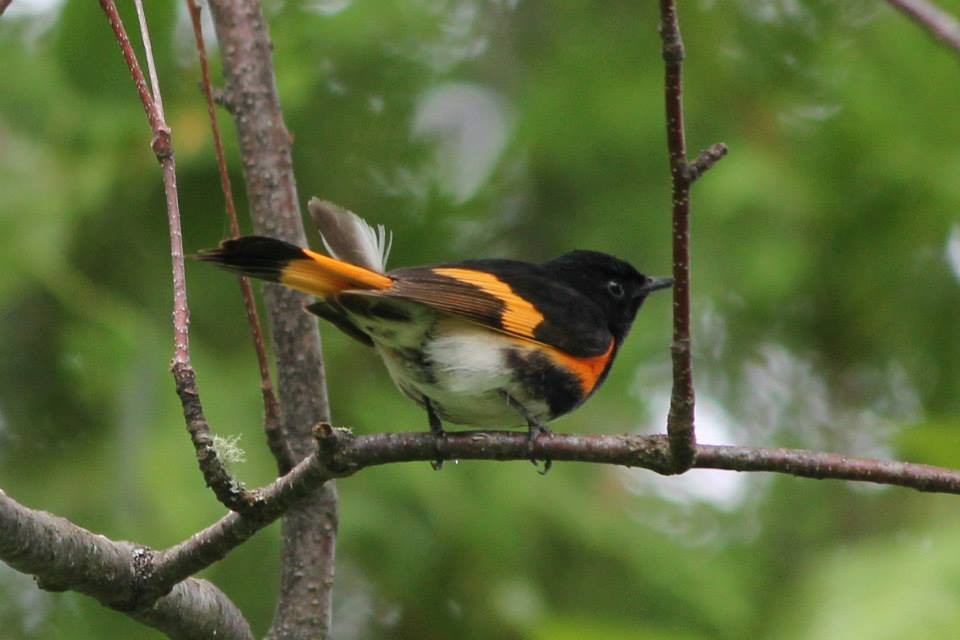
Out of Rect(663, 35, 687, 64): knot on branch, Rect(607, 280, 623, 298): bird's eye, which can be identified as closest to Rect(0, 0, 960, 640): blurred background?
Rect(607, 280, 623, 298): bird's eye

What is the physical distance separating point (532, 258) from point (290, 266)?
311 centimetres

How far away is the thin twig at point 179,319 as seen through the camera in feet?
6.57

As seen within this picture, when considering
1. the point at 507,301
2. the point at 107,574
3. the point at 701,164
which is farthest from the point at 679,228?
the point at 507,301

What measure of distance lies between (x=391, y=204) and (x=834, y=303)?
205 centimetres

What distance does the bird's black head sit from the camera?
3945 mm

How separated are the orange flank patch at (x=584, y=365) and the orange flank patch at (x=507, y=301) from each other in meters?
0.09

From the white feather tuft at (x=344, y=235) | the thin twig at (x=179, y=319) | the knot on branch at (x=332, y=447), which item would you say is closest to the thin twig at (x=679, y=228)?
the knot on branch at (x=332, y=447)

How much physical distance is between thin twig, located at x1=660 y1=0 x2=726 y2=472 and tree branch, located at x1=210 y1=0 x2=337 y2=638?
1098 mm

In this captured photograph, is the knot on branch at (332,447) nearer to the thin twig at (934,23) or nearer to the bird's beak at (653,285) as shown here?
the thin twig at (934,23)

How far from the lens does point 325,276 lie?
278 centimetres

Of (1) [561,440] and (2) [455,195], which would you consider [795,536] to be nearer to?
(2) [455,195]

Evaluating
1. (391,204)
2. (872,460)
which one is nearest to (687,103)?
(391,204)

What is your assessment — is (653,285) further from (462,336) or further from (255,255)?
(255,255)

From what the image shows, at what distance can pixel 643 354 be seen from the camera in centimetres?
503
